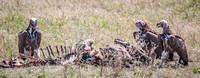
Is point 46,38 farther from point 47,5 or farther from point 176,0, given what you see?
point 176,0

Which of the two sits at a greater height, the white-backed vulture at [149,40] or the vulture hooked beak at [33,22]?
the vulture hooked beak at [33,22]

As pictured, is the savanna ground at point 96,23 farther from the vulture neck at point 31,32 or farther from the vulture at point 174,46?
the vulture neck at point 31,32

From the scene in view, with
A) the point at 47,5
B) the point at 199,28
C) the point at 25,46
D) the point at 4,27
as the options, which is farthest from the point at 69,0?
the point at 25,46

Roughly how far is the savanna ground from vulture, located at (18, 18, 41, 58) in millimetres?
505

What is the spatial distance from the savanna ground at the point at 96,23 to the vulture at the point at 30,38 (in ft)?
1.66

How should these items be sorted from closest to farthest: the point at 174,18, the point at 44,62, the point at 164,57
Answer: the point at 44,62 < the point at 164,57 < the point at 174,18

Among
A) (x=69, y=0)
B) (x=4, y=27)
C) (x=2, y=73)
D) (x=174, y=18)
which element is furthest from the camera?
(x=69, y=0)

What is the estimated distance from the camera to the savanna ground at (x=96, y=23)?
7172 mm

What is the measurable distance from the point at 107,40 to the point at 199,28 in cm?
400

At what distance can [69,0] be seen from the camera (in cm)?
1589

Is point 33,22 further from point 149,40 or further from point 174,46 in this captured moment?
point 174,46

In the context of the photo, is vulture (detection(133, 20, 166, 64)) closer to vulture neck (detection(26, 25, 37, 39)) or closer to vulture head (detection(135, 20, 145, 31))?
vulture head (detection(135, 20, 145, 31))

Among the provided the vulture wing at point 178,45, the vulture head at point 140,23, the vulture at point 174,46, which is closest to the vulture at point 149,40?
the vulture head at point 140,23

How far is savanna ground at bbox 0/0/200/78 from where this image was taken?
717cm
